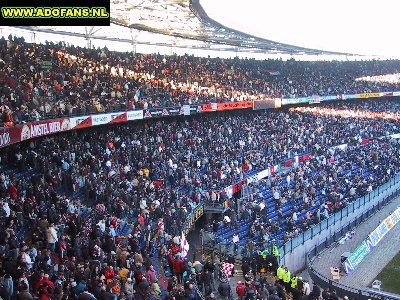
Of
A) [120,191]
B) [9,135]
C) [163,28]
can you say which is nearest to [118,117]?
[120,191]

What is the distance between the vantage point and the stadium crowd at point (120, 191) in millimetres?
11695

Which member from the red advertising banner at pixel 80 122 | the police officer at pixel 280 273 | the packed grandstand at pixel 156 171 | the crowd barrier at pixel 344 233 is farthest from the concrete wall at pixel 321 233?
the red advertising banner at pixel 80 122

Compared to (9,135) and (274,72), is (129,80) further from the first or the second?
(274,72)

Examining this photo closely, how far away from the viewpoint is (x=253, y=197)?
25.0 metres

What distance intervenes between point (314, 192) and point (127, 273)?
54.4ft

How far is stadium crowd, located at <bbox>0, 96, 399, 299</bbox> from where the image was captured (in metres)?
11.7

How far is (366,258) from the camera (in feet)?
72.4

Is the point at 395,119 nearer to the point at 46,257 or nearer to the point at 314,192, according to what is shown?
the point at 314,192

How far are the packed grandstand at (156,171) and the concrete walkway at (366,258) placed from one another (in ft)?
5.45

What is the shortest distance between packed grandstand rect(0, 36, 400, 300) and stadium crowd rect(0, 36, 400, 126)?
0.10 m

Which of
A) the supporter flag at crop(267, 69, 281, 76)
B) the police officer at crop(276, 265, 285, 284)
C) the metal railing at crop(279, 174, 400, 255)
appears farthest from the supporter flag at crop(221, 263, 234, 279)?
the supporter flag at crop(267, 69, 281, 76)

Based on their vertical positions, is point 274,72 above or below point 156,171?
above

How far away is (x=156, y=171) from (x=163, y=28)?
52.8 feet

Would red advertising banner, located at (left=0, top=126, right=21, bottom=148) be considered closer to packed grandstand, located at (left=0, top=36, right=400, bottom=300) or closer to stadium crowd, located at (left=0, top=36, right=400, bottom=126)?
packed grandstand, located at (left=0, top=36, right=400, bottom=300)
